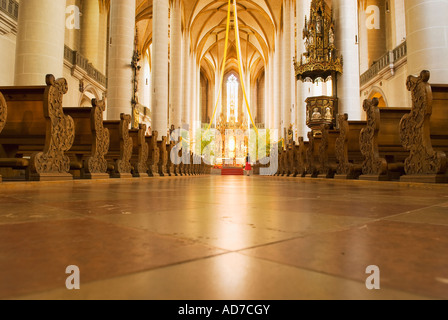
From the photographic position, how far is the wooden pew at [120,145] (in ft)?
20.0

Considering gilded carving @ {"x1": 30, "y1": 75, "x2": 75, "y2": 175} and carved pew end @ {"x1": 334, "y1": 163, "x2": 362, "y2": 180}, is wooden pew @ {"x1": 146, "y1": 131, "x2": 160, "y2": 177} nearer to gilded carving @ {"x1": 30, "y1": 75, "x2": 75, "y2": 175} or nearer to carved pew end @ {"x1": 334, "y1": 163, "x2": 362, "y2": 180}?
gilded carving @ {"x1": 30, "y1": 75, "x2": 75, "y2": 175}

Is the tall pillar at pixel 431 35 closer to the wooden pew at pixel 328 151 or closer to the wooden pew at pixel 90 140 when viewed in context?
the wooden pew at pixel 328 151

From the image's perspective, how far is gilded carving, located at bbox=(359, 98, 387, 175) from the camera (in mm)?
4738

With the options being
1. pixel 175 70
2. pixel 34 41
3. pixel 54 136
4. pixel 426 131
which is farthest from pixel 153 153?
pixel 175 70

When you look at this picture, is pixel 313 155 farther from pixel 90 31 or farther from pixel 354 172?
pixel 90 31

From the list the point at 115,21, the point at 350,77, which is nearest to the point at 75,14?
the point at 115,21

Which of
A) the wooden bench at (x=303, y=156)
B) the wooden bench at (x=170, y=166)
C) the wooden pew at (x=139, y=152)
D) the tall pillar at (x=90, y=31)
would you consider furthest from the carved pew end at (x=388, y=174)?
the tall pillar at (x=90, y=31)

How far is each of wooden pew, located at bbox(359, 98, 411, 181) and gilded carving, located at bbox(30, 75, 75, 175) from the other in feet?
13.2

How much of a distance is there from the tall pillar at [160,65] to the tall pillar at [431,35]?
9.66m

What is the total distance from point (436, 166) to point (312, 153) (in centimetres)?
411

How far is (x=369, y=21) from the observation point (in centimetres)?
1653

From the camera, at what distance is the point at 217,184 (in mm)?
5344

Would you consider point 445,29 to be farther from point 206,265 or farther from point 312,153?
point 206,265

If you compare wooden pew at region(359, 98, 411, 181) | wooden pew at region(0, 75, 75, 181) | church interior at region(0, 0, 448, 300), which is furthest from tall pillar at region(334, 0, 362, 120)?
wooden pew at region(0, 75, 75, 181)
